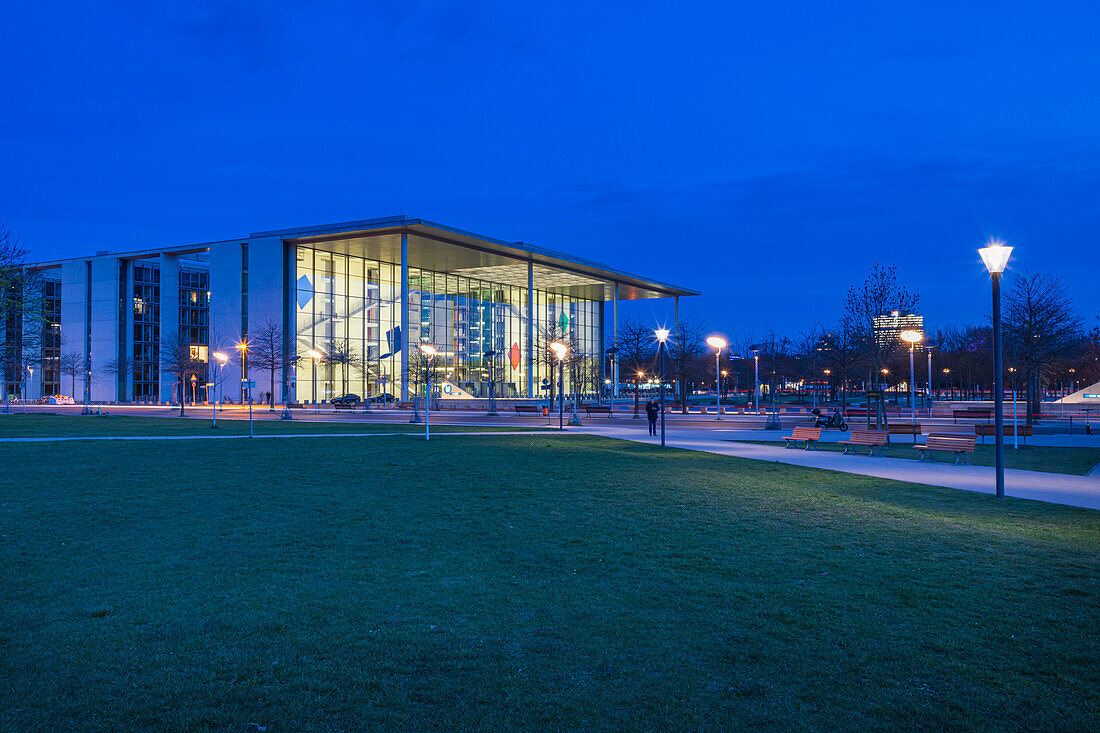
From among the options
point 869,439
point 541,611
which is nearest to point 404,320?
point 869,439

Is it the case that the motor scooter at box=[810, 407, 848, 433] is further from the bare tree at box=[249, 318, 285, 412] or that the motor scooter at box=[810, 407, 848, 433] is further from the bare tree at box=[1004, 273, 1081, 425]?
the bare tree at box=[249, 318, 285, 412]

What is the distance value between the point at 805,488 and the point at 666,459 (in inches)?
241

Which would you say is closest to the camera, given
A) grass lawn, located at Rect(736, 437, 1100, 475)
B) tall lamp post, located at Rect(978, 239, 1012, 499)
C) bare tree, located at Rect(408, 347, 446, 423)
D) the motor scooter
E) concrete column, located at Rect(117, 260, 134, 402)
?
tall lamp post, located at Rect(978, 239, 1012, 499)

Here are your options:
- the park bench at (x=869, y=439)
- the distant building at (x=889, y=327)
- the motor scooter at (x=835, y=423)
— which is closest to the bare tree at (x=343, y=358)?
the motor scooter at (x=835, y=423)

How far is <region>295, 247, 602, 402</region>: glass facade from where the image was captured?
243 feet

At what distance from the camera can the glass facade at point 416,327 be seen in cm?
7406

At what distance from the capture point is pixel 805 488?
15.0 meters

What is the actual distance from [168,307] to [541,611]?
284 ft

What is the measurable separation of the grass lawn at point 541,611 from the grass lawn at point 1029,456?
8.01 metres

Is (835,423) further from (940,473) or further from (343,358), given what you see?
(343,358)

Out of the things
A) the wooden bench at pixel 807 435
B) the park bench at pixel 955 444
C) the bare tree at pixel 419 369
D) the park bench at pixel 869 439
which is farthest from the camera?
the bare tree at pixel 419 369

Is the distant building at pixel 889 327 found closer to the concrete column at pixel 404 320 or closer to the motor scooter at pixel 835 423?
the motor scooter at pixel 835 423

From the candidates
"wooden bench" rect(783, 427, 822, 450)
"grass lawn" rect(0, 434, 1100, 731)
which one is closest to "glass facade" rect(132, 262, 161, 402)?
"wooden bench" rect(783, 427, 822, 450)

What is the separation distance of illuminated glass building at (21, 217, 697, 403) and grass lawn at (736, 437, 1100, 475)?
157 ft
